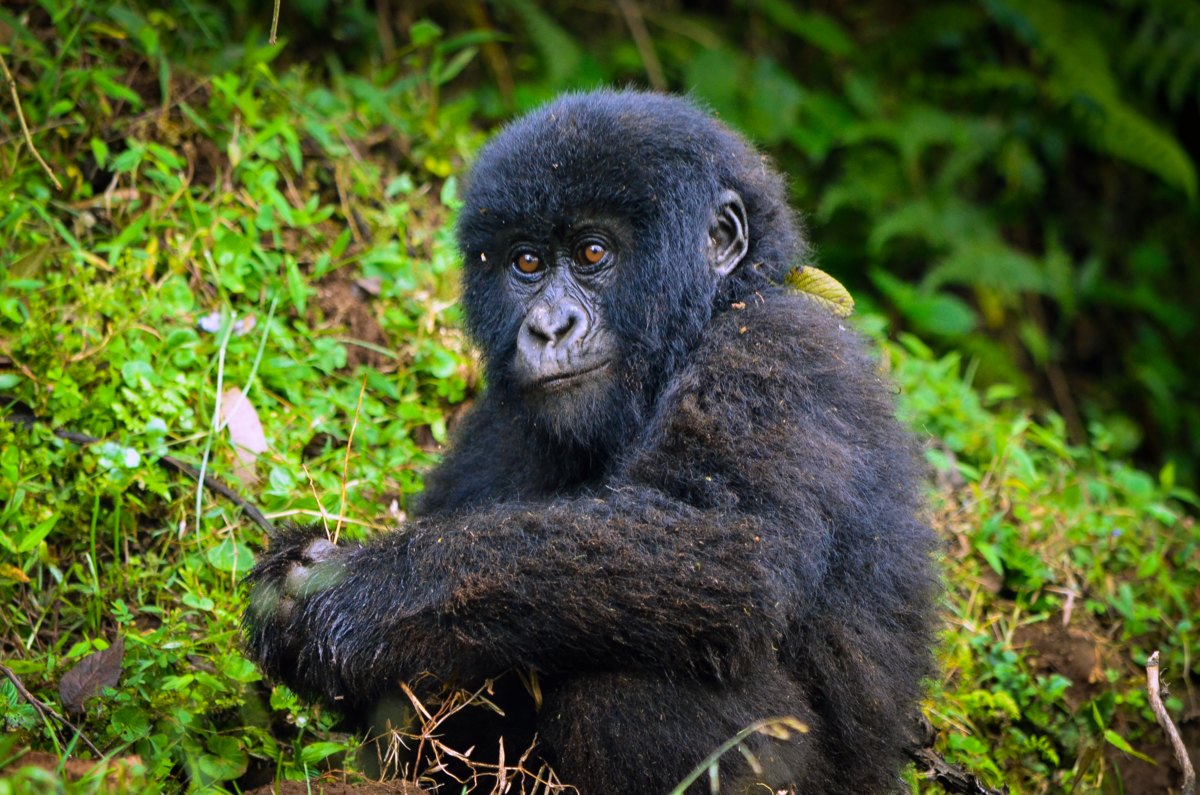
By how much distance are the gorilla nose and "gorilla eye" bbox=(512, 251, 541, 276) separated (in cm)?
21

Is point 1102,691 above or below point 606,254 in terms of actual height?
below

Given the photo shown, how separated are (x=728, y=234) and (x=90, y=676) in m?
2.36

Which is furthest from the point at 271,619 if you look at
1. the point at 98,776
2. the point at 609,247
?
the point at 609,247

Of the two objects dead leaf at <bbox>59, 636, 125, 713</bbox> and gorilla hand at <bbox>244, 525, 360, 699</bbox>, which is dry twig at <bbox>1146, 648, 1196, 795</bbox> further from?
dead leaf at <bbox>59, 636, 125, 713</bbox>

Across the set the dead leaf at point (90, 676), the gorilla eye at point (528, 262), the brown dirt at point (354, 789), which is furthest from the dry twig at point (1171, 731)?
the dead leaf at point (90, 676)

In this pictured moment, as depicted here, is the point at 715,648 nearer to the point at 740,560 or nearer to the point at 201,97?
the point at 740,560

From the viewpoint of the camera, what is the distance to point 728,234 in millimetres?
3775

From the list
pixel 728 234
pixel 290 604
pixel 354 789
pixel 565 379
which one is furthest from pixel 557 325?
pixel 354 789

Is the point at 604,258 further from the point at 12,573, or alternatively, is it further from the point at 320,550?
the point at 12,573

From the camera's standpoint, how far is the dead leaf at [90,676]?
10.8 feet

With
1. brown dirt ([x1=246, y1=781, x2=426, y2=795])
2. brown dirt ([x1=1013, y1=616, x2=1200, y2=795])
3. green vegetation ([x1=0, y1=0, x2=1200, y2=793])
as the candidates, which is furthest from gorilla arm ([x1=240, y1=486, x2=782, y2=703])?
brown dirt ([x1=1013, y1=616, x2=1200, y2=795])

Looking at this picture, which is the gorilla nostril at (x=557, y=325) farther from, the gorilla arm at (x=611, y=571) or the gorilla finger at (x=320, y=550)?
the gorilla finger at (x=320, y=550)

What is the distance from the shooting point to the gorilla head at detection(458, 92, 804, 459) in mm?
3545

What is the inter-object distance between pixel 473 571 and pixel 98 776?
984 mm
